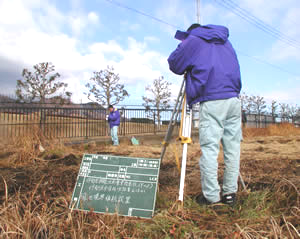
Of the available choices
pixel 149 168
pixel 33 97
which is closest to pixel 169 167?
pixel 149 168

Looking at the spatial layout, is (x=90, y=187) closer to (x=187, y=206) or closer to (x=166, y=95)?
(x=187, y=206)

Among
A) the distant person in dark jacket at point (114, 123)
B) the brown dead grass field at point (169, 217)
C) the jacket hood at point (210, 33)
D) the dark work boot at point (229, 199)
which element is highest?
the jacket hood at point (210, 33)

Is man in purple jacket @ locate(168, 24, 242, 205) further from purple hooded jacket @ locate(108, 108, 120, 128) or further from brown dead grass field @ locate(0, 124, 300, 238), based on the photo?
purple hooded jacket @ locate(108, 108, 120, 128)

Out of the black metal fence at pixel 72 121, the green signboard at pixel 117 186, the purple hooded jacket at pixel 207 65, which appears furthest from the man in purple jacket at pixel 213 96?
the black metal fence at pixel 72 121

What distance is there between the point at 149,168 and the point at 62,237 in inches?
37.7

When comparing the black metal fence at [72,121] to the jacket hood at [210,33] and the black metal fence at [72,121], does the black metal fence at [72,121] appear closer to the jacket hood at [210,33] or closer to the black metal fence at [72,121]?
the black metal fence at [72,121]

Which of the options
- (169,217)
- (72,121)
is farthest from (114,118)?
(169,217)

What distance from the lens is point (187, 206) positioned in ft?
7.06

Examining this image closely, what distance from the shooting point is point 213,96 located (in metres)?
2.14

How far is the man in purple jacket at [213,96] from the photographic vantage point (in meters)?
2.08

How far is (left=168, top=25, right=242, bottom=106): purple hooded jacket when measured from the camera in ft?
7.07

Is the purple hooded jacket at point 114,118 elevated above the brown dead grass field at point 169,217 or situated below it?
above

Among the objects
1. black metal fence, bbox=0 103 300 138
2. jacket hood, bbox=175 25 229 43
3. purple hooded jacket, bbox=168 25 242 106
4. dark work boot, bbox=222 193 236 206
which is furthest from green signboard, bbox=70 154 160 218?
black metal fence, bbox=0 103 300 138

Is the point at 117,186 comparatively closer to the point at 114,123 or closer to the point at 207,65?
the point at 207,65
